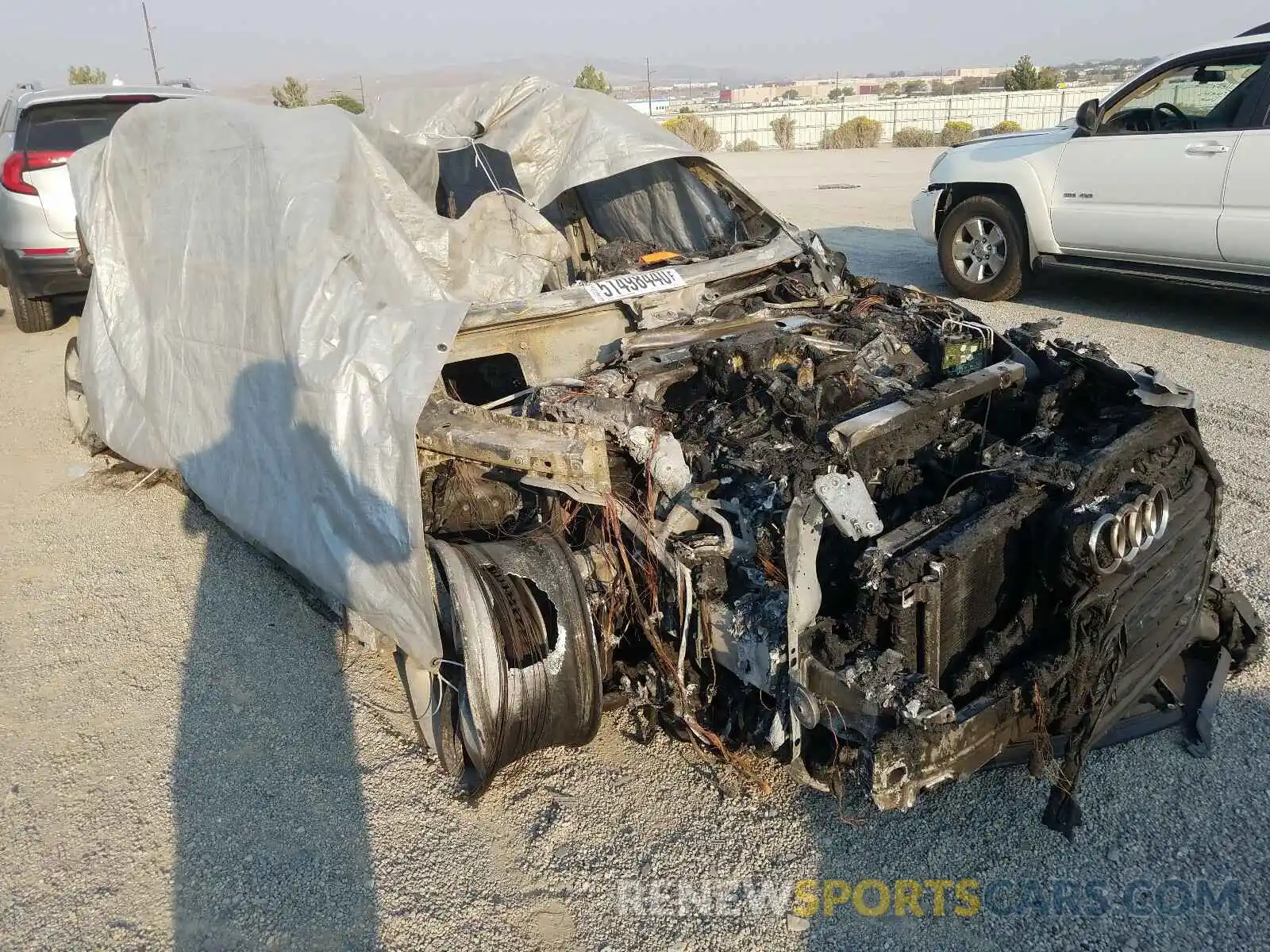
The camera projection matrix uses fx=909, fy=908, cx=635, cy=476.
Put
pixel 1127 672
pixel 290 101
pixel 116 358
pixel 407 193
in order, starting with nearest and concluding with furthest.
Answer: pixel 1127 672 < pixel 407 193 < pixel 116 358 < pixel 290 101

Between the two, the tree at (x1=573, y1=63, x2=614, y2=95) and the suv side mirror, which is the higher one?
the tree at (x1=573, y1=63, x2=614, y2=95)

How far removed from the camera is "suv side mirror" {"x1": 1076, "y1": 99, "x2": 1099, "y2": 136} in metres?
6.90

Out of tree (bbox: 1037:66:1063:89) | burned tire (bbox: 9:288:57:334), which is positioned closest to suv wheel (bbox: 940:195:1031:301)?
burned tire (bbox: 9:288:57:334)

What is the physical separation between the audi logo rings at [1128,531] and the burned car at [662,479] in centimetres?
1

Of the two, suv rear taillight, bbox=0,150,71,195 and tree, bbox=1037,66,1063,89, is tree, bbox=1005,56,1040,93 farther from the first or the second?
suv rear taillight, bbox=0,150,71,195

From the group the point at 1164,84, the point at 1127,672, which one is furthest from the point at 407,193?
the point at 1164,84

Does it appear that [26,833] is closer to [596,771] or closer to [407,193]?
[596,771]

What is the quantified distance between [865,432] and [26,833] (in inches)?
113

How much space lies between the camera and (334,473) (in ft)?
9.78

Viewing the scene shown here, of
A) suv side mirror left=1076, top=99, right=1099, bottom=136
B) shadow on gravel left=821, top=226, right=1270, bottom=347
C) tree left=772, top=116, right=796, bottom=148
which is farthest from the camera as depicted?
tree left=772, top=116, right=796, bottom=148

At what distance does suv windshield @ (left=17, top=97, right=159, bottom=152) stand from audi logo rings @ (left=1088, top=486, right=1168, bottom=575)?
8.36 m

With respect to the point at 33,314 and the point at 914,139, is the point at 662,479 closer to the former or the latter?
the point at 33,314

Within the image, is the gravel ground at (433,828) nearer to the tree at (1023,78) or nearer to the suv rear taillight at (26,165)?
the suv rear taillight at (26,165)

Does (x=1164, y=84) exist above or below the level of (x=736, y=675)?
above
